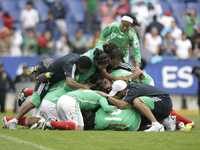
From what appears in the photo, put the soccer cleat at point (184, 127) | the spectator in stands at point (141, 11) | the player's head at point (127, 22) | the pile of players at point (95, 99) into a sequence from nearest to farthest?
the pile of players at point (95, 99)
the soccer cleat at point (184, 127)
the player's head at point (127, 22)
the spectator in stands at point (141, 11)

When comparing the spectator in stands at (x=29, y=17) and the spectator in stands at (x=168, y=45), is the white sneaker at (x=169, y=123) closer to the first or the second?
the spectator in stands at (x=168, y=45)

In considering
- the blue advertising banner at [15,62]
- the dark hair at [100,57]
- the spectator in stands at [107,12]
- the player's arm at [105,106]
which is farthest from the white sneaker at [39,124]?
the spectator in stands at [107,12]

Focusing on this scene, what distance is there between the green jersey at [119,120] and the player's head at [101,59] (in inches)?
30.4

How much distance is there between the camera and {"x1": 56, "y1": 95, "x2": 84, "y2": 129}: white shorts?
14.8 meters

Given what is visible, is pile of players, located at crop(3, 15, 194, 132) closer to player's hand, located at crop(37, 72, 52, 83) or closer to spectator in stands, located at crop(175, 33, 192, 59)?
player's hand, located at crop(37, 72, 52, 83)

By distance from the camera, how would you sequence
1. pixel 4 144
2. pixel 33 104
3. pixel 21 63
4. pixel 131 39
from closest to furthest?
pixel 4 144 → pixel 33 104 → pixel 131 39 → pixel 21 63

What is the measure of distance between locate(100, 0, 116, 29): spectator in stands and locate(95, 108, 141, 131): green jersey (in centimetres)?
1305

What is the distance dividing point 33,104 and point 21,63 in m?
10.5

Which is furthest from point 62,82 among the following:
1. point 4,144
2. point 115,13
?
point 115,13

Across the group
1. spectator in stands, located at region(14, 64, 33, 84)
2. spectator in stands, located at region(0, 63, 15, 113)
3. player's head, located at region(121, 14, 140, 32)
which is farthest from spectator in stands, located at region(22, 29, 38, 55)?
player's head, located at region(121, 14, 140, 32)

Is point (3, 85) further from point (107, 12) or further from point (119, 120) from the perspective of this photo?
point (119, 120)

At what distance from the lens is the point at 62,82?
51.9 ft

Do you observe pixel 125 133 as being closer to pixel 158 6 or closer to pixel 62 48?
pixel 62 48

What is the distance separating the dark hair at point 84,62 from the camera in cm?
1504
